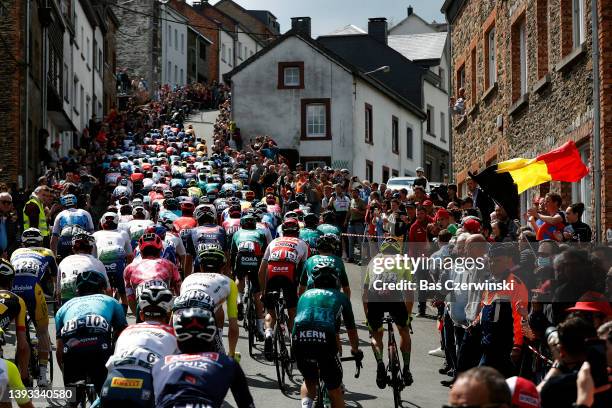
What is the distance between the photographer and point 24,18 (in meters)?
38.0

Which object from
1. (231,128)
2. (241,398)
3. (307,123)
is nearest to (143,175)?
(231,128)

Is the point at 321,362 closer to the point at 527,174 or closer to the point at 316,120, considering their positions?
the point at 527,174

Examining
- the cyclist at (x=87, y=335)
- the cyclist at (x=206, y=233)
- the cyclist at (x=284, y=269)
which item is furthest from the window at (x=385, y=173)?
the cyclist at (x=87, y=335)

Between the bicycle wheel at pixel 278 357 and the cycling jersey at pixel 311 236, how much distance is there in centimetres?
368

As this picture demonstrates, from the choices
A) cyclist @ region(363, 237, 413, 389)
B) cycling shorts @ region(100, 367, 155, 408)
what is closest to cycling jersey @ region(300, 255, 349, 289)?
cyclist @ region(363, 237, 413, 389)

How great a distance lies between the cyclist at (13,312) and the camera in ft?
38.8

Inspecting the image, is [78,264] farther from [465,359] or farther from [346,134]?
[346,134]

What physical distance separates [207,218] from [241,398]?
1076 centimetres

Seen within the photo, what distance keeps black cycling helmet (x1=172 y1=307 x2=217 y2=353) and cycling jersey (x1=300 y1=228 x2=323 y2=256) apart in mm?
10756

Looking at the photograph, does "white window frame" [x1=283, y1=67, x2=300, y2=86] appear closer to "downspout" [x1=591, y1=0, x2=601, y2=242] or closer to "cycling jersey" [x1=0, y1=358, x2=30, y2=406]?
"downspout" [x1=591, y1=0, x2=601, y2=242]

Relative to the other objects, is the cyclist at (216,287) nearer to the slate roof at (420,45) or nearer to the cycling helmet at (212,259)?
the cycling helmet at (212,259)

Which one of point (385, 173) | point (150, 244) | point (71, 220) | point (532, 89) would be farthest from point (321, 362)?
point (385, 173)

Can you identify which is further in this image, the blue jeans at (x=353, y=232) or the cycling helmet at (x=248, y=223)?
the blue jeans at (x=353, y=232)

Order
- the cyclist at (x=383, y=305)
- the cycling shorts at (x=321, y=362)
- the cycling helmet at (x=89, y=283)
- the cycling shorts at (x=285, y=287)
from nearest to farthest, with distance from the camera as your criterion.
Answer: the cycling helmet at (x=89, y=283), the cycling shorts at (x=321, y=362), the cyclist at (x=383, y=305), the cycling shorts at (x=285, y=287)
